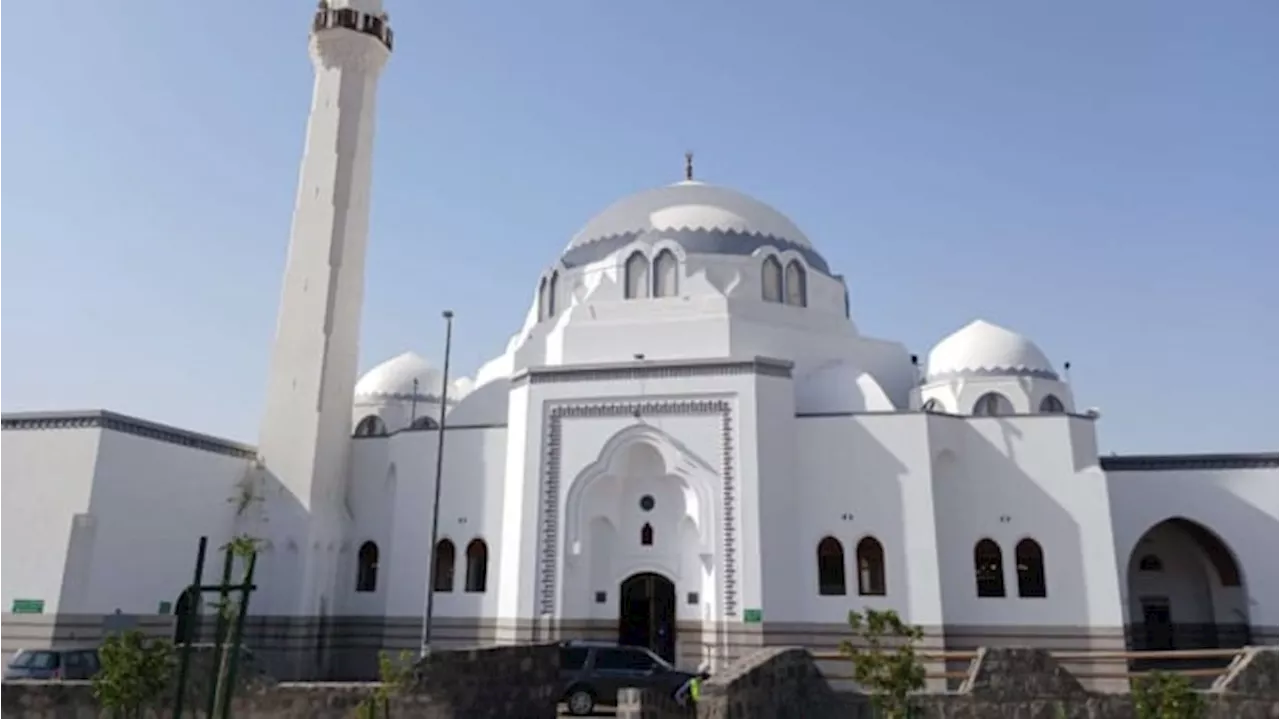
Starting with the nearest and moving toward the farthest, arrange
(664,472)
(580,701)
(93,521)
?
(580,701) < (93,521) < (664,472)

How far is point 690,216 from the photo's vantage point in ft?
76.9

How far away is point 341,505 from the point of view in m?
20.5

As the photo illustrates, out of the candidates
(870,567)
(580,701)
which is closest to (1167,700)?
(580,701)

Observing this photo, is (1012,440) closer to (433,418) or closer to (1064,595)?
(1064,595)

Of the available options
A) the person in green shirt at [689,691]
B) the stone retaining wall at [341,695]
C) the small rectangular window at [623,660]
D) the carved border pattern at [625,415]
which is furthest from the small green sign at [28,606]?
the person in green shirt at [689,691]

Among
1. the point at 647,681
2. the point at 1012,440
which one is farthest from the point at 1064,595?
the point at 647,681

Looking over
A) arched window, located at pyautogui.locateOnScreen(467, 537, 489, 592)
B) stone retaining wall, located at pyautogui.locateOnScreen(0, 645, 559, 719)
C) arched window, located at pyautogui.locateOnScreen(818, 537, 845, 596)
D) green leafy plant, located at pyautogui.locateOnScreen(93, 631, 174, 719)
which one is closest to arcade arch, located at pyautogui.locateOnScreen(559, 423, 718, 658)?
arched window, located at pyautogui.locateOnScreen(818, 537, 845, 596)

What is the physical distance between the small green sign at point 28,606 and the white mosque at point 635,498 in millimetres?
42

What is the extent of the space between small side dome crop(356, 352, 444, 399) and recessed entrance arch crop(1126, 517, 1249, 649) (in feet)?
71.1

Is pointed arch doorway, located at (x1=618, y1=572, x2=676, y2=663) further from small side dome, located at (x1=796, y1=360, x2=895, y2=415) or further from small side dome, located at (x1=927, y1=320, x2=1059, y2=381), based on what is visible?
small side dome, located at (x1=927, y1=320, x2=1059, y2=381)

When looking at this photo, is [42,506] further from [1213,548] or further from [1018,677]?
[1213,548]

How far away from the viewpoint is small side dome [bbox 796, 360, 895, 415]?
1991cm

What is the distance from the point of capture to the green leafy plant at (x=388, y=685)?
9359 millimetres

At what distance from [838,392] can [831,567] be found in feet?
14.6
